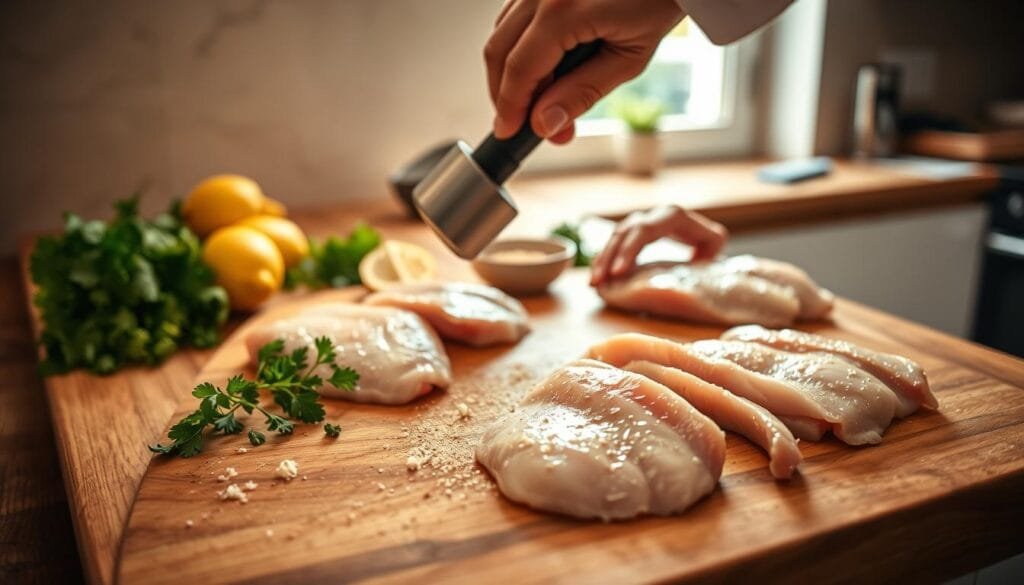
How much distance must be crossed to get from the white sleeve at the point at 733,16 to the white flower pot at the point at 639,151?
148cm

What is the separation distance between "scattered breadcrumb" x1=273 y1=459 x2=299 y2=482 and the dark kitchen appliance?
2.26 m

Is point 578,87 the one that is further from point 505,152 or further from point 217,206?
point 217,206

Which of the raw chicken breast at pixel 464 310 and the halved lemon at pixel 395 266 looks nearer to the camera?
the raw chicken breast at pixel 464 310

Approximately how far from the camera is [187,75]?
88.3 inches

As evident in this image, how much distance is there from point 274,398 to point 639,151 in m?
1.82

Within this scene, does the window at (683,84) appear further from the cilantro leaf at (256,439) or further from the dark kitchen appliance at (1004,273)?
the cilantro leaf at (256,439)

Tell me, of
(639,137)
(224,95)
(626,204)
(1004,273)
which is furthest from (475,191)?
(1004,273)

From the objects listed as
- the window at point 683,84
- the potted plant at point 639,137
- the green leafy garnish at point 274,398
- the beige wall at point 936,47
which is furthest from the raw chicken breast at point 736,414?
the beige wall at point 936,47

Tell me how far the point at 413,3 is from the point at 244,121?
59 centimetres

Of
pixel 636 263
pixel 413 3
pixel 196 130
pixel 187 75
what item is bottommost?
pixel 636 263

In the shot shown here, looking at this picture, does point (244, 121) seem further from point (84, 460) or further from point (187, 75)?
point (84, 460)

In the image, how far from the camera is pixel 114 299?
1.36m

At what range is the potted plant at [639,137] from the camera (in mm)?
2691

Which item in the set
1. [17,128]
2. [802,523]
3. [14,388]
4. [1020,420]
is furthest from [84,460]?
[17,128]
